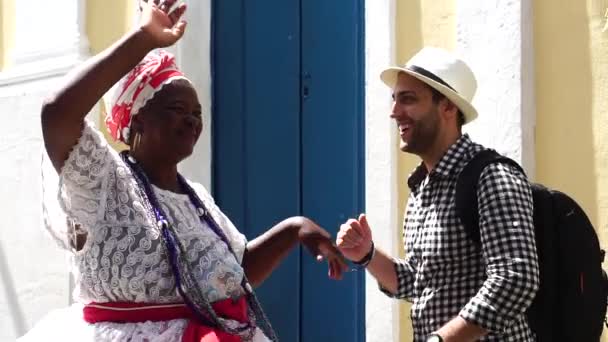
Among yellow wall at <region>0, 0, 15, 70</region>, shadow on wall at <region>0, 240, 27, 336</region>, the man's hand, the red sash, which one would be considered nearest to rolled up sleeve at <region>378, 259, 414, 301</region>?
the man's hand

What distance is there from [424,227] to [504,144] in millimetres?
1282

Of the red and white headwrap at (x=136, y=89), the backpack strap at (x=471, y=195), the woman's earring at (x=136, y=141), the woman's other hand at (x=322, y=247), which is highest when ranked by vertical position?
the red and white headwrap at (x=136, y=89)

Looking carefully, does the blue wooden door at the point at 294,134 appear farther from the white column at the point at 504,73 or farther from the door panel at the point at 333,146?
the white column at the point at 504,73

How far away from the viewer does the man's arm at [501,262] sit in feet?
11.2

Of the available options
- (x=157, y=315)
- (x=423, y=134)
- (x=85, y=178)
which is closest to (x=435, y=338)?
(x=423, y=134)

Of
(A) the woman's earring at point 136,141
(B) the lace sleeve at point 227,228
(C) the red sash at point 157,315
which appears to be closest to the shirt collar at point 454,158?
(B) the lace sleeve at point 227,228

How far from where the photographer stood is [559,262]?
144 inches

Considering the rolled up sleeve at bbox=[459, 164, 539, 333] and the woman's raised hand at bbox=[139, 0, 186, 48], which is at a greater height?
the woman's raised hand at bbox=[139, 0, 186, 48]

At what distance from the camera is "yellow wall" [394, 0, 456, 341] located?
515 cm

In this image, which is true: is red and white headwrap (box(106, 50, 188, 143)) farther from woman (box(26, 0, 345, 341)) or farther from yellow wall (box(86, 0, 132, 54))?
yellow wall (box(86, 0, 132, 54))

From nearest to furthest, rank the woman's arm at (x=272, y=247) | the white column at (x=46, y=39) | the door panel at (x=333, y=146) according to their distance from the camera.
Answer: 1. the woman's arm at (x=272, y=247)
2. the door panel at (x=333, y=146)
3. the white column at (x=46, y=39)

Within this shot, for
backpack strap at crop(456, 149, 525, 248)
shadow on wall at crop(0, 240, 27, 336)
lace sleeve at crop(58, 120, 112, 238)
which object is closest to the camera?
lace sleeve at crop(58, 120, 112, 238)

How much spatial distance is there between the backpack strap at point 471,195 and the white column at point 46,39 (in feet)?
11.4

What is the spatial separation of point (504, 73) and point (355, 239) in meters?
1.39
